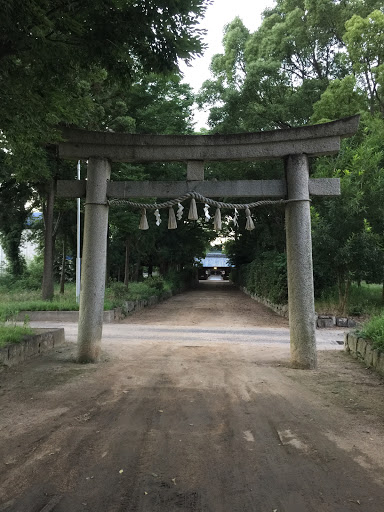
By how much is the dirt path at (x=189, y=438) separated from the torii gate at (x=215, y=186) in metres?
0.93

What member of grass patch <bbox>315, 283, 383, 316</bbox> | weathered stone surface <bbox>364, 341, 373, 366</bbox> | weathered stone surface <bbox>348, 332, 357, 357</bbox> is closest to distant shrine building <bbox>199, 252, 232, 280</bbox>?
grass patch <bbox>315, 283, 383, 316</bbox>

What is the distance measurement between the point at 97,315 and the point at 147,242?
18.6 metres

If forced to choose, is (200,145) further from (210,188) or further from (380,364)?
(380,364)

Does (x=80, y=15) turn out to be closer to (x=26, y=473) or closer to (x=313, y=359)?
(x=26, y=473)

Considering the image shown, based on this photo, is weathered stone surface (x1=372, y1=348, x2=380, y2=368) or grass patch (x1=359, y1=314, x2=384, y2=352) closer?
weathered stone surface (x1=372, y1=348, x2=380, y2=368)

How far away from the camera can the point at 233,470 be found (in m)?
3.35

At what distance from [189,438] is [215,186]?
4683 millimetres

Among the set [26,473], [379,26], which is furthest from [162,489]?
[379,26]

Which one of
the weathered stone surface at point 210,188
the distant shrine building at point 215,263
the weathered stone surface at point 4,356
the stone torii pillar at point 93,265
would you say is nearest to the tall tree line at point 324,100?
the weathered stone surface at point 210,188

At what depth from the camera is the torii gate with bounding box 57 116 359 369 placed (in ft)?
24.0

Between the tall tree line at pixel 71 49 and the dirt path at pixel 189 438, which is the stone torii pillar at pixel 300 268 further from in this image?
the tall tree line at pixel 71 49

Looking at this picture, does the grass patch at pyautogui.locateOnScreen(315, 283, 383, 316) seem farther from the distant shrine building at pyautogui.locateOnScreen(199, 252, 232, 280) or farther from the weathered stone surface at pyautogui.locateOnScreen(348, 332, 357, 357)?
the distant shrine building at pyautogui.locateOnScreen(199, 252, 232, 280)

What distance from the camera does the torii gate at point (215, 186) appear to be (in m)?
7.32

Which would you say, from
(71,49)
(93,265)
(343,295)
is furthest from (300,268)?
(343,295)
